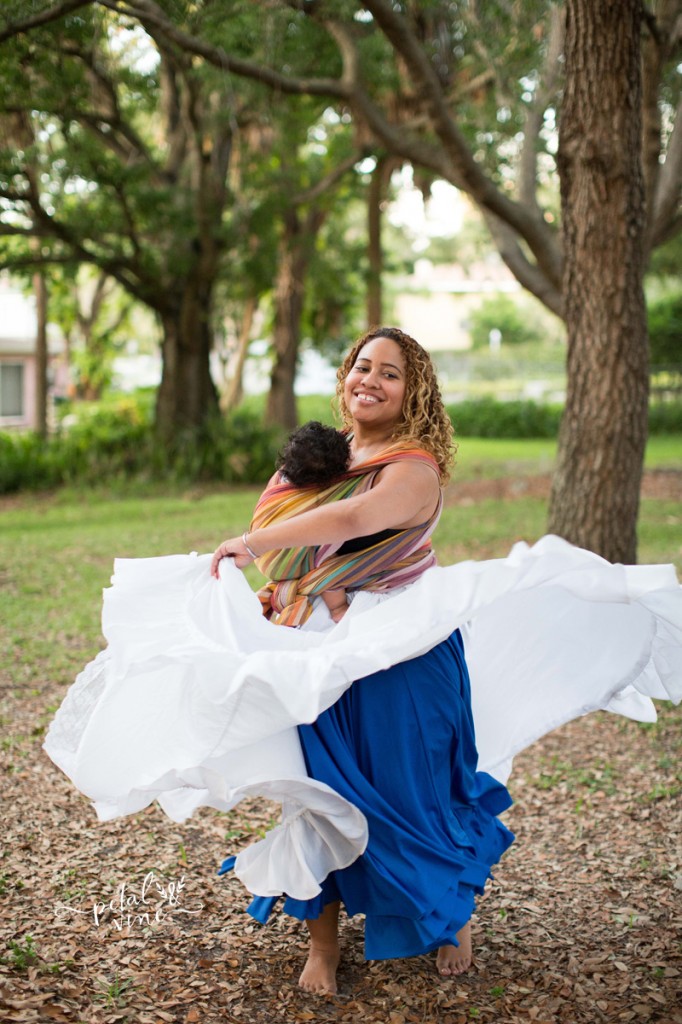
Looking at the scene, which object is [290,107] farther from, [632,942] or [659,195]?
[632,942]

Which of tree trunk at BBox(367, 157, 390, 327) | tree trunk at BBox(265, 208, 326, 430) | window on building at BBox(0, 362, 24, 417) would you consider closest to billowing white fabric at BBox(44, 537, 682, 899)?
tree trunk at BBox(367, 157, 390, 327)

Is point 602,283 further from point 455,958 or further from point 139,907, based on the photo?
point 139,907

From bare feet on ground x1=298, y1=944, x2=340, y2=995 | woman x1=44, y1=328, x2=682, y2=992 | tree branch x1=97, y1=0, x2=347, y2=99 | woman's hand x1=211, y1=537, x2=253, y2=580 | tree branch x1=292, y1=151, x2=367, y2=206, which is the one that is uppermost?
tree branch x1=292, y1=151, x2=367, y2=206

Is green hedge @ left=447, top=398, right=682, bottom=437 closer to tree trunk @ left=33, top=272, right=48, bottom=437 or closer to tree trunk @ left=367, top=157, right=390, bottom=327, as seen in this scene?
tree trunk @ left=367, top=157, right=390, bottom=327

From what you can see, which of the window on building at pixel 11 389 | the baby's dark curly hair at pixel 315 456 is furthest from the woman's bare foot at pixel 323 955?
the window on building at pixel 11 389

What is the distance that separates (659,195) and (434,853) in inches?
310

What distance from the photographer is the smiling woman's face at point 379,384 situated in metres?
3.19

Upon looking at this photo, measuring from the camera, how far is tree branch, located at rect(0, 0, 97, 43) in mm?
6746

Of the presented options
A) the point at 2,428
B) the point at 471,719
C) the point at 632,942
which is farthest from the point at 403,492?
the point at 2,428

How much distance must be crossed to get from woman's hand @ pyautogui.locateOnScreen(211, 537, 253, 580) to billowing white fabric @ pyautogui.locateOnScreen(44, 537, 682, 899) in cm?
4

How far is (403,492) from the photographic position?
9.88 ft

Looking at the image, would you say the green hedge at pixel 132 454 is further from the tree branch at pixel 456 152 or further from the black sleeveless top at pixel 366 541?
the black sleeveless top at pixel 366 541

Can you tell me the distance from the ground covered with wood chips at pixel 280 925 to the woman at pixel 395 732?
0.21 m

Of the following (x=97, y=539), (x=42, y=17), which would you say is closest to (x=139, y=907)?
(x=42, y=17)
